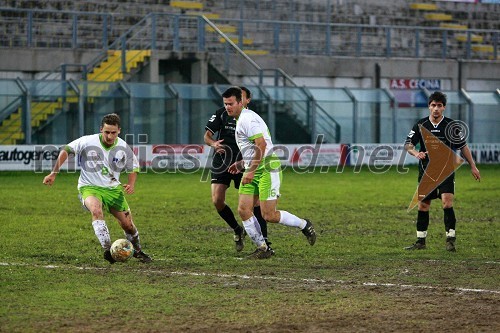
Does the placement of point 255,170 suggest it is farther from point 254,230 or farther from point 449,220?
point 449,220

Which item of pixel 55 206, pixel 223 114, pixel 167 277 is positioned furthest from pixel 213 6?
pixel 167 277

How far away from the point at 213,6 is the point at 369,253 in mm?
28644

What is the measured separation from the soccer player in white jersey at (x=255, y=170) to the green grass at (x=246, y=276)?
46cm

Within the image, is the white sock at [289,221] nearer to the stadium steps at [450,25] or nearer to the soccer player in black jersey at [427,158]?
the soccer player in black jersey at [427,158]

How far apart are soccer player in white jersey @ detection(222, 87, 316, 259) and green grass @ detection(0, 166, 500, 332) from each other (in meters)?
0.46

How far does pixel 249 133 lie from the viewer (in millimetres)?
12156

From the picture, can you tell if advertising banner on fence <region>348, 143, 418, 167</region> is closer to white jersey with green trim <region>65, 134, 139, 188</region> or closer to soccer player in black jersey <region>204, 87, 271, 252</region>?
soccer player in black jersey <region>204, 87, 271, 252</region>

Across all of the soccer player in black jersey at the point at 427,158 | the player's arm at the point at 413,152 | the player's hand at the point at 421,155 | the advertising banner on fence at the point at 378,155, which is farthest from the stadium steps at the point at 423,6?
the player's hand at the point at 421,155

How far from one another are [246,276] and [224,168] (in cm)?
314

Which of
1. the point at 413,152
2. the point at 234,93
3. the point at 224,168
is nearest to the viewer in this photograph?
the point at 234,93

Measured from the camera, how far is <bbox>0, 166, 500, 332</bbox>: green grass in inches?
339

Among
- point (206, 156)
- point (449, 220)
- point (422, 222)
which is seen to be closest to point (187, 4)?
point (206, 156)

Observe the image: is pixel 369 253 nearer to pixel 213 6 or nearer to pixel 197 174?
pixel 197 174

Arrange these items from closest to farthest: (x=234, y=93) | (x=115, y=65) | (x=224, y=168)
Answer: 1. (x=234, y=93)
2. (x=224, y=168)
3. (x=115, y=65)
